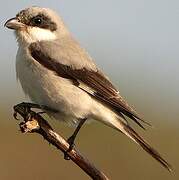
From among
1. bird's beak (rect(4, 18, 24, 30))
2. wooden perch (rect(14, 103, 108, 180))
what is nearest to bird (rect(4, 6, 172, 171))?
bird's beak (rect(4, 18, 24, 30))

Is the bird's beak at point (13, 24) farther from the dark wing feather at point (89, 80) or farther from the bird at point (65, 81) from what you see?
the dark wing feather at point (89, 80)

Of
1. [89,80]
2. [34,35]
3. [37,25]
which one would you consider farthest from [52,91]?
[37,25]

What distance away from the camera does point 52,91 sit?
747cm

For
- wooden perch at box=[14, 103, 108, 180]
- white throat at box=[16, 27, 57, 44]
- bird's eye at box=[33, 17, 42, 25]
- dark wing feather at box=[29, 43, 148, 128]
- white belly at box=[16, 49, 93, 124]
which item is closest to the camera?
wooden perch at box=[14, 103, 108, 180]

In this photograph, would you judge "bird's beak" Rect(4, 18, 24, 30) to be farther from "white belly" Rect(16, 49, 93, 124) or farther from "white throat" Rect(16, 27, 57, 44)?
"white belly" Rect(16, 49, 93, 124)

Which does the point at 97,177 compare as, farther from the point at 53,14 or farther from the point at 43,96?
the point at 53,14

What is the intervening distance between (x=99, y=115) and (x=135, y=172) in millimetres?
3351

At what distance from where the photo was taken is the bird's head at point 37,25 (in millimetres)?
7773

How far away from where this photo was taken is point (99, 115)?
7641mm

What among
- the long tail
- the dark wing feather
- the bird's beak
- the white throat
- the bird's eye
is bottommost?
the long tail

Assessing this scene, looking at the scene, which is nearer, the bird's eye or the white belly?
the white belly

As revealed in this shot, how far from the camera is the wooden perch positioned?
634 cm

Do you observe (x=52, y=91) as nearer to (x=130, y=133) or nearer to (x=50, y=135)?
(x=130, y=133)

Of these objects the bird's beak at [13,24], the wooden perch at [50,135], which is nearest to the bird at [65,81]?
the bird's beak at [13,24]
